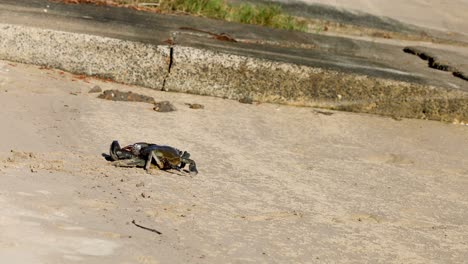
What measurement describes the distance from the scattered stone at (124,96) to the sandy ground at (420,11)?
18.3ft

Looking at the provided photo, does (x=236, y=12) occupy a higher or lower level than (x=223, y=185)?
higher

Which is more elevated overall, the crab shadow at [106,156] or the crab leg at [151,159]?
the crab leg at [151,159]

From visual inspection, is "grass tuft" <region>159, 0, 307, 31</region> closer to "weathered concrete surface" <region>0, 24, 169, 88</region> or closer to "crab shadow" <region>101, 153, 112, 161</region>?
"weathered concrete surface" <region>0, 24, 169, 88</region>

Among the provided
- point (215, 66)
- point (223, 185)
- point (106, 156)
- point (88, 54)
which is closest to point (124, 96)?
point (88, 54)

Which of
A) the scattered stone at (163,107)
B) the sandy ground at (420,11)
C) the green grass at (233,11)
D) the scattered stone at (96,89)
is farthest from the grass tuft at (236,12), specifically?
the scattered stone at (163,107)

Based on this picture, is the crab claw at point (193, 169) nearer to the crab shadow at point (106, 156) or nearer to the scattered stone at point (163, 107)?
the crab shadow at point (106, 156)

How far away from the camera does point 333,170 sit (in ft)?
17.7

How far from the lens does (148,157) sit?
15.8 ft

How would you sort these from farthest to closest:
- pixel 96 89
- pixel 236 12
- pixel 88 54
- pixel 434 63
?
pixel 236 12 → pixel 434 63 → pixel 88 54 → pixel 96 89

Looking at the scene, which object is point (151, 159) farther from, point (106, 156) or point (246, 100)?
point (246, 100)

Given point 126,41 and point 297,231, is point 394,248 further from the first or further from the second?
point 126,41

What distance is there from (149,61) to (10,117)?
160cm

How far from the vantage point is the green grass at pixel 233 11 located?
351 inches

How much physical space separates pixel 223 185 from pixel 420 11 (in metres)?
8.37
